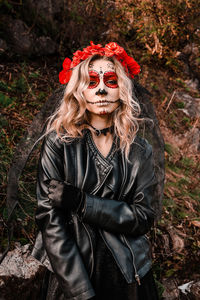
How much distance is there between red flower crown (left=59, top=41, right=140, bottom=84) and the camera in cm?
185

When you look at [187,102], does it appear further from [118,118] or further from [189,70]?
[118,118]

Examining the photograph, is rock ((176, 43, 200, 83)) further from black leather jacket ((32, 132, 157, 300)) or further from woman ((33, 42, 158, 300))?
black leather jacket ((32, 132, 157, 300))

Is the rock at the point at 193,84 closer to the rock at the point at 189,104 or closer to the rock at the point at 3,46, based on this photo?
the rock at the point at 189,104

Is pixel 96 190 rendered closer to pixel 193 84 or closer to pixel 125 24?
pixel 125 24

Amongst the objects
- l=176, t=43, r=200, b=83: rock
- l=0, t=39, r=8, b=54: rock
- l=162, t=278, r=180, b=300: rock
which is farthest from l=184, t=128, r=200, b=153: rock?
l=0, t=39, r=8, b=54: rock

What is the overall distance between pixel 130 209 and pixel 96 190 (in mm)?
236

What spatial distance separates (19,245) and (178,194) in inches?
113

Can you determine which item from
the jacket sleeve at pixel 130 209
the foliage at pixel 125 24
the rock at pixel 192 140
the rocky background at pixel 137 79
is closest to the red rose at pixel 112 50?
the rocky background at pixel 137 79

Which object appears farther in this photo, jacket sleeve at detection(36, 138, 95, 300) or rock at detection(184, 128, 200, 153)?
rock at detection(184, 128, 200, 153)

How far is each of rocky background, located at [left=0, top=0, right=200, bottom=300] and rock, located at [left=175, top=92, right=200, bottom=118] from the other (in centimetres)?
2

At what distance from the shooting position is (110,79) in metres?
1.84

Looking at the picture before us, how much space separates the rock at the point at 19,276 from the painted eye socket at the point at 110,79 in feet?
5.64

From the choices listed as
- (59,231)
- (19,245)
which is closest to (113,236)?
(59,231)

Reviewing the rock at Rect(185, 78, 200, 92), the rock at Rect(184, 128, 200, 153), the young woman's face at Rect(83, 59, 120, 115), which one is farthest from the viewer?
the rock at Rect(185, 78, 200, 92)
